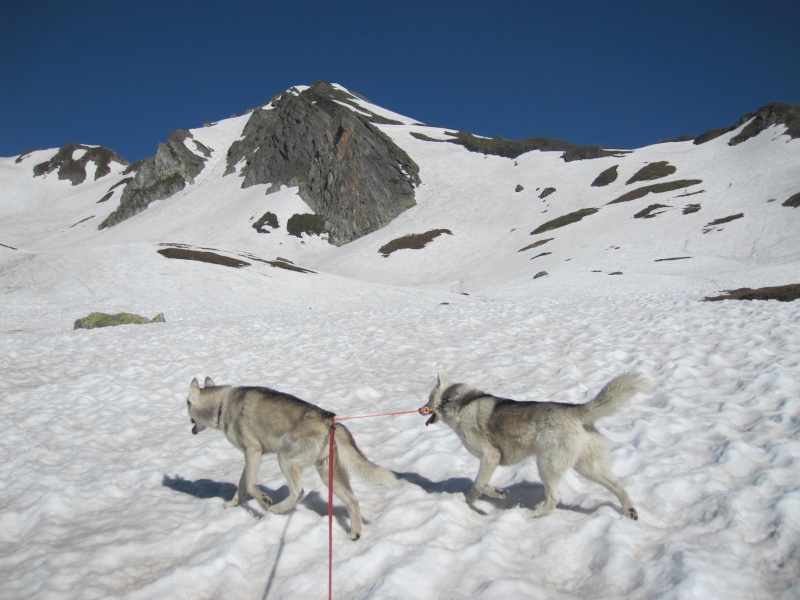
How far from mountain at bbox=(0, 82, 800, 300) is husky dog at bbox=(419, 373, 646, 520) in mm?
33299

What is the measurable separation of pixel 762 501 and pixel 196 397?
25.6 ft

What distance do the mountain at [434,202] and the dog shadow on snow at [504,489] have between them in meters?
32.8

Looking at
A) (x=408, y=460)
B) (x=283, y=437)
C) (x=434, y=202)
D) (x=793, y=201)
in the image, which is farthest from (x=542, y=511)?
(x=434, y=202)

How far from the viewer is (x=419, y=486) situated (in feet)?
23.9

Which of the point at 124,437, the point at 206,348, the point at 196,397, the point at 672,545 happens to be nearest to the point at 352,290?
the point at 206,348

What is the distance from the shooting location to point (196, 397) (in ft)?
24.1

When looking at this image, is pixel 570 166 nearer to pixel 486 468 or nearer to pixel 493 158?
pixel 493 158

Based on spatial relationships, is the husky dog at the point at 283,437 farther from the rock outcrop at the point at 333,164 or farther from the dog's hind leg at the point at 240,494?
the rock outcrop at the point at 333,164

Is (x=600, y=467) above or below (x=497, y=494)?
above

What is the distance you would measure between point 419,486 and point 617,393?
10.9ft

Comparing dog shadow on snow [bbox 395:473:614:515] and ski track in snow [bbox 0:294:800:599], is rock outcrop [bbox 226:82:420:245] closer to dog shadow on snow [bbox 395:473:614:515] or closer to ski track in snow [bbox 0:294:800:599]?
ski track in snow [bbox 0:294:800:599]

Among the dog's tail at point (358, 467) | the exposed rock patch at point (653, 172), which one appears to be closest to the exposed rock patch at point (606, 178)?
the exposed rock patch at point (653, 172)

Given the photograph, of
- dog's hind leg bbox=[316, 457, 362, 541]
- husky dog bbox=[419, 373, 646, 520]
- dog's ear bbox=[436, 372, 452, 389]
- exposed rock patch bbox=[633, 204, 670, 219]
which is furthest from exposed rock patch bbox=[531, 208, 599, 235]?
dog's hind leg bbox=[316, 457, 362, 541]

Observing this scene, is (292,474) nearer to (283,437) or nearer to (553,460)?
(283,437)
